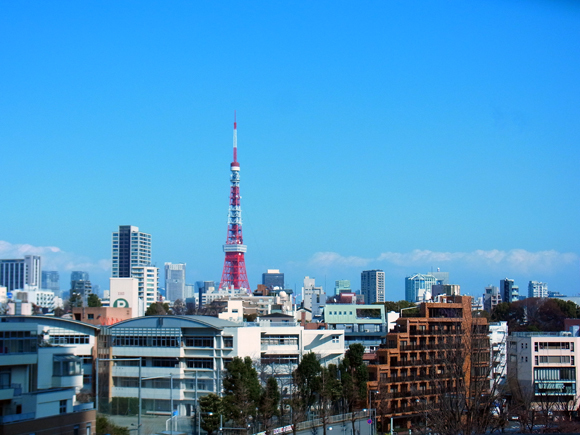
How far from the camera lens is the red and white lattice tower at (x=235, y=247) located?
64.0 metres

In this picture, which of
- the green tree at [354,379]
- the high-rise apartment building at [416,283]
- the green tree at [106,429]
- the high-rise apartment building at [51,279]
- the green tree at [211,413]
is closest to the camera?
the green tree at [106,429]

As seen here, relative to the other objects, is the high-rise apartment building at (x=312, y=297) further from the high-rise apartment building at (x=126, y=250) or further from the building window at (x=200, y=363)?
the building window at (x=200, y=363)

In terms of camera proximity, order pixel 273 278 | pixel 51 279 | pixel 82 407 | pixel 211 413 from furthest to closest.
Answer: pixel 273 278, pixel 51 279, pixel 211 413, pixel 82 407

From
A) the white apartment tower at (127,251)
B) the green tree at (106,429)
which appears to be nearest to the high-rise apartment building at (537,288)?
the white apartment tower at (127,251)

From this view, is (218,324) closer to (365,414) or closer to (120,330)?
(120,330)

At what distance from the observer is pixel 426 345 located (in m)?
19.3

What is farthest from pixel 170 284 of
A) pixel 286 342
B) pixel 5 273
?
pixel 286 342

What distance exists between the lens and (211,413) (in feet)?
44.6

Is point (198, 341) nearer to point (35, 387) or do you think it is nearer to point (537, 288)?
point (35, 387)

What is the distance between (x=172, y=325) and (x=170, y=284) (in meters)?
84.6

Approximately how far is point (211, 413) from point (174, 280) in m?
89.4

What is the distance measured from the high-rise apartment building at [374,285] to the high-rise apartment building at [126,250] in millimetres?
29122

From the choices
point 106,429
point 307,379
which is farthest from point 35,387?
point 307,379

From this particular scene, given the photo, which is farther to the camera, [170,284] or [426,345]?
[170,284]
